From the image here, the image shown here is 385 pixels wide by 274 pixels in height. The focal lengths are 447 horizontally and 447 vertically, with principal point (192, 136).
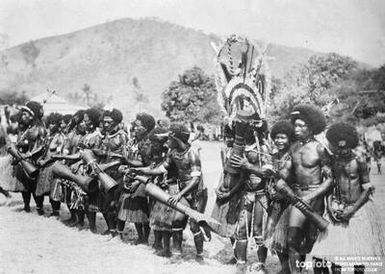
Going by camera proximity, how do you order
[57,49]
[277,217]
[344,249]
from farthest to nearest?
[57,49]
[277,217]
[344,249]

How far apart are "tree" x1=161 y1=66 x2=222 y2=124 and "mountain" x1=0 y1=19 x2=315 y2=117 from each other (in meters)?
53.2

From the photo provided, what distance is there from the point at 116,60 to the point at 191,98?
3349 inches

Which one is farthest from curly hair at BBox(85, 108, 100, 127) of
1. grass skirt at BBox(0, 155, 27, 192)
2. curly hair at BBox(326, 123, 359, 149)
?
curly hair at BBox(326, 123, 359, 149)

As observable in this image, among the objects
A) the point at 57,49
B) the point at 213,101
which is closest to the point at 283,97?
the point at 213,101

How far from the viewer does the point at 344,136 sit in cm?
430

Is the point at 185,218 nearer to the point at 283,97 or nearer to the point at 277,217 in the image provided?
the point at 277,217

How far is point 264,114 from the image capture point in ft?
18.6

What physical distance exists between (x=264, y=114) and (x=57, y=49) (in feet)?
473

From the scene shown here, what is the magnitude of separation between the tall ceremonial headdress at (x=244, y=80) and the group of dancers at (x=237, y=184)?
1.08 feet

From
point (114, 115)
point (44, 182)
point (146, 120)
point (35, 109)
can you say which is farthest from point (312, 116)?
point (35, 109)

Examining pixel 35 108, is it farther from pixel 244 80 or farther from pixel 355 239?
pixel 355 239

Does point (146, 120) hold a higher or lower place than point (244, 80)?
lower

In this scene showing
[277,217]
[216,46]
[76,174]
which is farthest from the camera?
[76,174]

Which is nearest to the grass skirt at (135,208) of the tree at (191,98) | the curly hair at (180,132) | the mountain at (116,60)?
the curly hair at (180,132)
